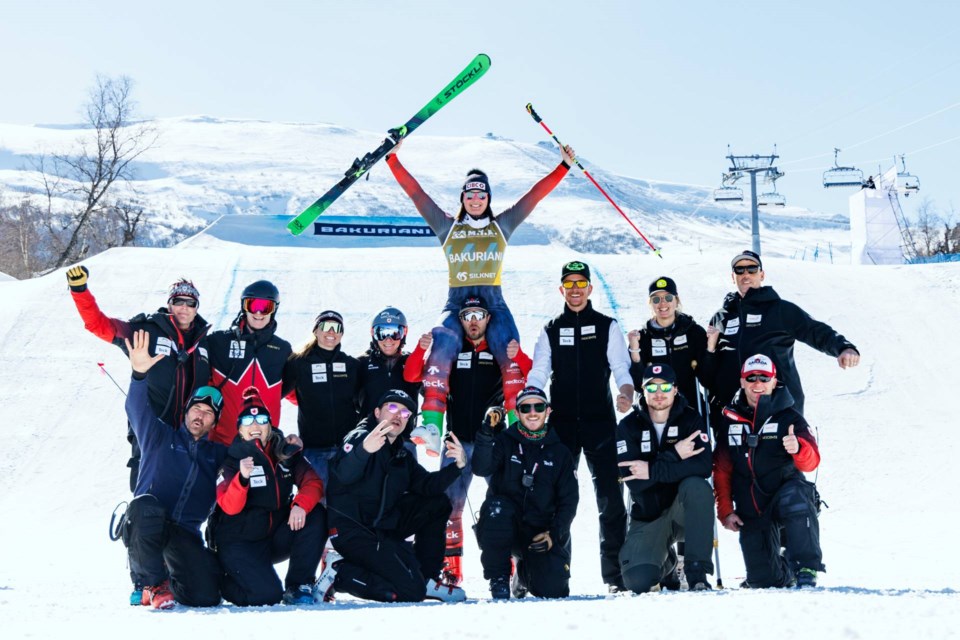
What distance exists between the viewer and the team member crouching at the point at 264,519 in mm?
4273

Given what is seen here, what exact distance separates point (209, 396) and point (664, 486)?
Result: 2.43 m

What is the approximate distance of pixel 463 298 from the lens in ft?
17.4

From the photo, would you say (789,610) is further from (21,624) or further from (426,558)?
(21,624)

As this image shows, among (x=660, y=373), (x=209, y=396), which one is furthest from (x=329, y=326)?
A: (x=660, y=373)

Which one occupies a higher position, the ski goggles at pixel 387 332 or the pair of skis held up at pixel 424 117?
the pair of skis held up at pixel 424 117

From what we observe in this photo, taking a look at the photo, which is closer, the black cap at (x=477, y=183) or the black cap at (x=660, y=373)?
the black cap at (x=660, y=373)

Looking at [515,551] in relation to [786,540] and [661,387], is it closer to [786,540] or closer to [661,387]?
[661,387]

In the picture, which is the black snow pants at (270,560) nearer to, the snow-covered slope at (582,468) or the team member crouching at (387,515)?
the team member crouching at (387,515)

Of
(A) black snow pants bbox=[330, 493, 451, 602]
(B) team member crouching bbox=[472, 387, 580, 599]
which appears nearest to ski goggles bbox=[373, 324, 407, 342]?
(B) team member crouching bbox=[472, 387, 580, 599]

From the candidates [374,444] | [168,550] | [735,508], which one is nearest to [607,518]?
[735,508]

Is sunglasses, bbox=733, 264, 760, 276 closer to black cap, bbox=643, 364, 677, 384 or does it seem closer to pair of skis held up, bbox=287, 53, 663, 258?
black cap, bbox=643, 364, 677, 384

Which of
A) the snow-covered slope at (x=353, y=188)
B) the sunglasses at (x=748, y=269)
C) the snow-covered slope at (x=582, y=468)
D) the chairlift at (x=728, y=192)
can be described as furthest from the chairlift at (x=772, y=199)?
the sunglasses at (x=748, y=269)

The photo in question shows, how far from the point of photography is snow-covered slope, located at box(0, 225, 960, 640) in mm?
3027

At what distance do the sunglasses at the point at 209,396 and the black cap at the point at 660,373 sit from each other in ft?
7.46
